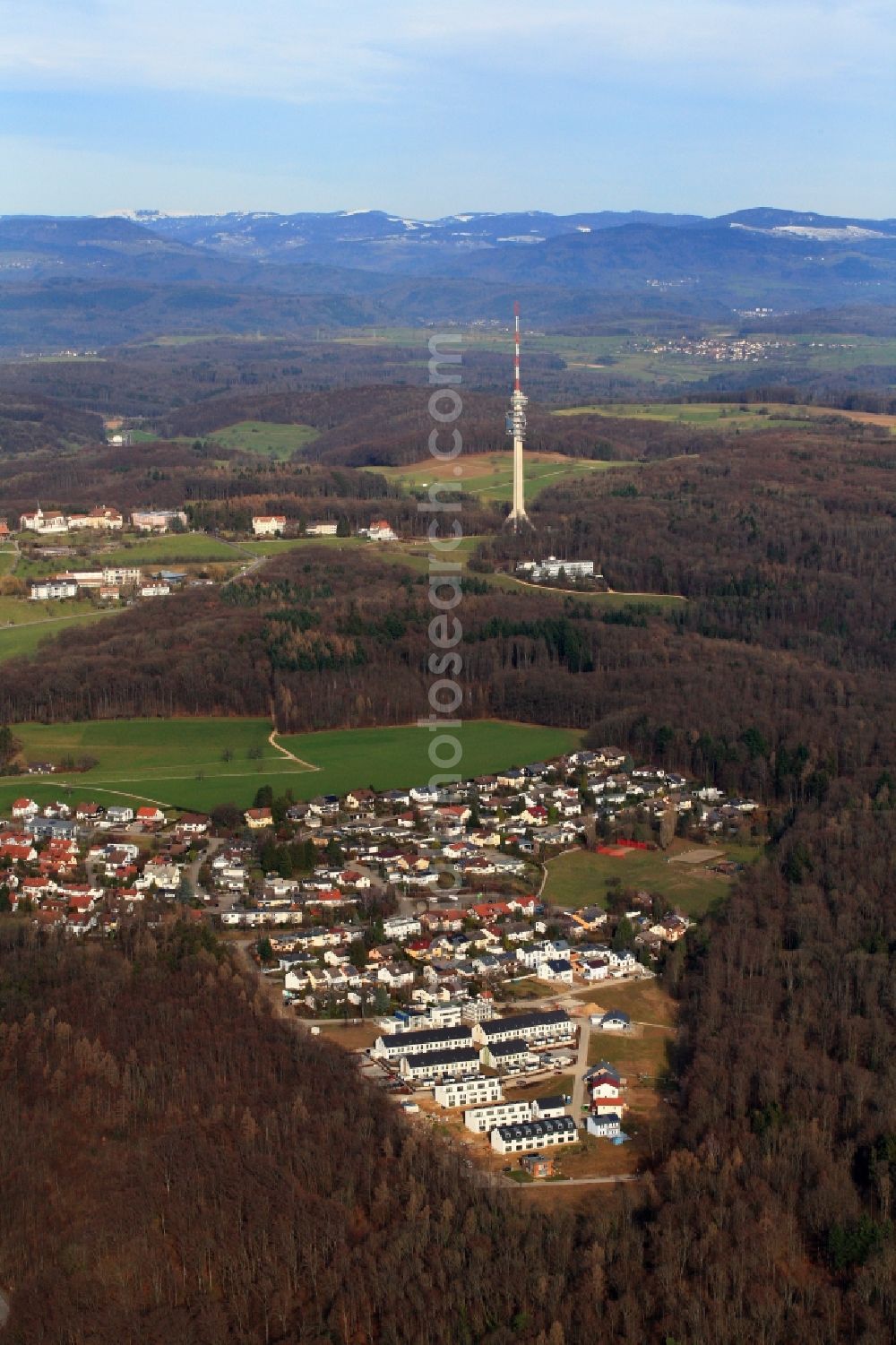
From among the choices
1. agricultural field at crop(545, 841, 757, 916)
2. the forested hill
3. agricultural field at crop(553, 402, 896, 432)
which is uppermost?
agricultural field at crop(553, 402, 896, 432)

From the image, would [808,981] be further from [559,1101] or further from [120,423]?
[120,423]

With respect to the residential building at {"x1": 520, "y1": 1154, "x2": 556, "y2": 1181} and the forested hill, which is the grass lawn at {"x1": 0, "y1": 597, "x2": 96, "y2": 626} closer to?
the forested hill

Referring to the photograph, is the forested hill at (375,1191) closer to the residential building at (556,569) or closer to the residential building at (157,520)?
the residential building at (556,569)

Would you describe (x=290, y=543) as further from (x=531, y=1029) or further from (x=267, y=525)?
(x=531, y=1029)

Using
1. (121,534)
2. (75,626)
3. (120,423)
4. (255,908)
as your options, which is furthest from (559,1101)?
(120,423)

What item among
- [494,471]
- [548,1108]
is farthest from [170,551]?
[548,1108]

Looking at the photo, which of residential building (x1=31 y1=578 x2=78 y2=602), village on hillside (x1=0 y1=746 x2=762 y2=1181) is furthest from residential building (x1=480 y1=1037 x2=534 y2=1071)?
residential building (x1=31 y1=578 x2=78 y2=602)

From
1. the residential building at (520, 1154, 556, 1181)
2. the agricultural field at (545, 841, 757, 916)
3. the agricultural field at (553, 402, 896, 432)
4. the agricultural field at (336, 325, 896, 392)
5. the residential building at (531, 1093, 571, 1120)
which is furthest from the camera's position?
the agricultural field at (336, 325, 896, 392)
